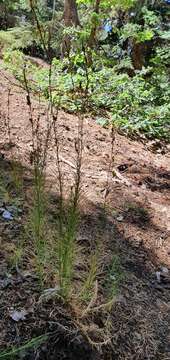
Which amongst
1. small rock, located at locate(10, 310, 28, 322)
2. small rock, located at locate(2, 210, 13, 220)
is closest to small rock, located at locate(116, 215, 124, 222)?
small rock, located at locate(2, 210, 13, 220)

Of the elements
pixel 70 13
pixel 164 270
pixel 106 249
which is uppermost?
pixel 70 13

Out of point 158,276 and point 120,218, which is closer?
point 158,276

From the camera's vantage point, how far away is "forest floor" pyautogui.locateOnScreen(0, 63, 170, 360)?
1.81 metres

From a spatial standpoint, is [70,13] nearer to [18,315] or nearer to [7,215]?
[7,215]

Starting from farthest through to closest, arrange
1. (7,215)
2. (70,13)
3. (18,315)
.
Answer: (70,13), (7,215), (18,315)

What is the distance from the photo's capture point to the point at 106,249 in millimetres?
2564

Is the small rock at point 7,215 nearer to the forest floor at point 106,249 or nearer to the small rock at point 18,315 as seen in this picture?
the forest floor at point 106,249

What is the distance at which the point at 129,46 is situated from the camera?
9.90 m

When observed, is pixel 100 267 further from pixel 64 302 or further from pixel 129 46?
pixel 129 46

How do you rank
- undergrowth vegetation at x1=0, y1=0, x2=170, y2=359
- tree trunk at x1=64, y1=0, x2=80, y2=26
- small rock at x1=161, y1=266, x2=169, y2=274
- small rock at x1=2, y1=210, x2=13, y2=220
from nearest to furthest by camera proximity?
undergrowth vegetation at x1=0, y1=0, x2=170, y2=359 < small rock at x1=2, y1=210, x2=13, y2=220 < small rock at x1=161, y1=266, x2=169, y2=274 < tree trunk at x1=64, y1=0, x2=80, y2=26

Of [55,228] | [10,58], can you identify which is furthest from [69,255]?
[10,58]

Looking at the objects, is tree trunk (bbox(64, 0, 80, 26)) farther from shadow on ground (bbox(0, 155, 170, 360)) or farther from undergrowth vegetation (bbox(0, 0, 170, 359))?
shadow on ground (bbox(0, 155, 170, 360))

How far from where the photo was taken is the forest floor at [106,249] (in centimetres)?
181

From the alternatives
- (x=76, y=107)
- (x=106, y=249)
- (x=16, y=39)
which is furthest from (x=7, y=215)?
(x=16, y=39)
